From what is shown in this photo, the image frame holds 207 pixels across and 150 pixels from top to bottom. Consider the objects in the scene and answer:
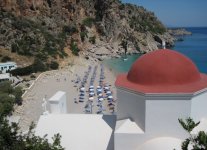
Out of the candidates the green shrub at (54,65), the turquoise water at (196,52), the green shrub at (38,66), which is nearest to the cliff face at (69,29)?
the green shrub at (54,65)

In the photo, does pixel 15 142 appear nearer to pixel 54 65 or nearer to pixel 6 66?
pixel 6 66

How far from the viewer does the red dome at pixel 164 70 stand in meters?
9.67

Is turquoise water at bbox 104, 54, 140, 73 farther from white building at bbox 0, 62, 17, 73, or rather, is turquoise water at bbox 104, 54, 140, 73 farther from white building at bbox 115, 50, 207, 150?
white building at bbox 115, 50, 207, 150

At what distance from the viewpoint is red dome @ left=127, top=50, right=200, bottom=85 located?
9.67 meters

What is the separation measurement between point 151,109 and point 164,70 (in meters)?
1.44

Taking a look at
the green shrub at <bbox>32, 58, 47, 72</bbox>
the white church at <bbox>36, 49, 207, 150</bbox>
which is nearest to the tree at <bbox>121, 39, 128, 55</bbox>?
the green shrub at <bbox>32, 58, 47, 72</bbox>

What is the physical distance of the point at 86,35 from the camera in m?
66.0

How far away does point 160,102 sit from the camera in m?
9.21

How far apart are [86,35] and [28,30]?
1795cm

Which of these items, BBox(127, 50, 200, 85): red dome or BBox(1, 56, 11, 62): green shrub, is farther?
BBox(1, 56, 11, 62): green shrub

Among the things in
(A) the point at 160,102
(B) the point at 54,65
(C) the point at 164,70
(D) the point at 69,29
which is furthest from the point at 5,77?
(A) the point at 160,102

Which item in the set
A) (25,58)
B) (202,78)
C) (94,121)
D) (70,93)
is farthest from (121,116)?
(25,58)

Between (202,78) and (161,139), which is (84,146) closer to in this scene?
(161,139)

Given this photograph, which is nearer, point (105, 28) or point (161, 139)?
point (161, 139)
